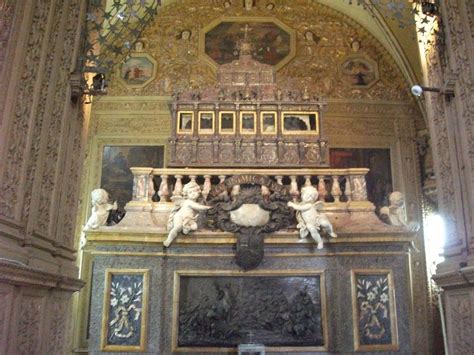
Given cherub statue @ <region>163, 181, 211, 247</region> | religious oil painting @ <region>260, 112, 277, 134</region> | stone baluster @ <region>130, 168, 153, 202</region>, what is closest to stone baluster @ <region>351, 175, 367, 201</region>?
religious oil painting @ <region>260, 112, 277, 134</region>

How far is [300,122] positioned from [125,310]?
211 inches

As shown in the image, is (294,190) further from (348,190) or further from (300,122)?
(300,122)

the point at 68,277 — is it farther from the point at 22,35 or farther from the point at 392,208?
the point at 392,208

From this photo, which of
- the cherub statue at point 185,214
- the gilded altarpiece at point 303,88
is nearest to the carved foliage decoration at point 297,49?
the gilded altarpiece at point 303,88

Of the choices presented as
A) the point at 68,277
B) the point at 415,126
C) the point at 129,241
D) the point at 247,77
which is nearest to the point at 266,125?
the point at 247,77

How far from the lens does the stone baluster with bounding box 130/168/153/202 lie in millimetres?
9102

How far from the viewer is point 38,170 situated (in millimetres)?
4852

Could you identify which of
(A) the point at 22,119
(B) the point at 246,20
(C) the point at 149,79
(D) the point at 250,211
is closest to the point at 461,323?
(D) the point at 250,211

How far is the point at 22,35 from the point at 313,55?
35.9 ft

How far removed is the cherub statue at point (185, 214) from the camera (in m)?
8.26

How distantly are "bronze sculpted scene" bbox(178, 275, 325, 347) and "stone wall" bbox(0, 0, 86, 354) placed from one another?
2.90m

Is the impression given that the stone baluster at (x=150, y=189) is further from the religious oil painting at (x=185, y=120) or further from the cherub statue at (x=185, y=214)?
the religious oil painting at (x=185, y=120)

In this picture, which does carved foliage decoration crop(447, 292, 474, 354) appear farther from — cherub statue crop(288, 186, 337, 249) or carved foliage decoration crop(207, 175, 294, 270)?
carved foliage decoration crop(207, 175, 294, 270)

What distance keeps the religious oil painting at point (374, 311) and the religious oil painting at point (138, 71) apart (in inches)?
341
